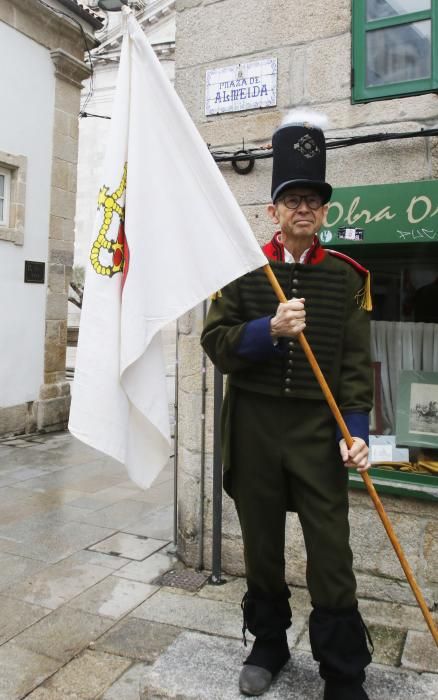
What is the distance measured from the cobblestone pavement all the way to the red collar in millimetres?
1650

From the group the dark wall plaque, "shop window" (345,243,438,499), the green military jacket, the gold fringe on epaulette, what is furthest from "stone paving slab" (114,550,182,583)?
the dark wall plaque

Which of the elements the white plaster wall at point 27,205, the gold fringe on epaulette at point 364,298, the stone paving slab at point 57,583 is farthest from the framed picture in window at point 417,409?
the white plaster wall at point 27,205

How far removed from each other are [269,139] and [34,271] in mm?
5802

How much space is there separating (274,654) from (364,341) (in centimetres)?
128

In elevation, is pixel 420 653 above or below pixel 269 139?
below

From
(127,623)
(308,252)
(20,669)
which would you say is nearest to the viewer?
(308,252)

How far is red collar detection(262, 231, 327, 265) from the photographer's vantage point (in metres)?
2.45

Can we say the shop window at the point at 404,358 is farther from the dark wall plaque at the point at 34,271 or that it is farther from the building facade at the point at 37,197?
the dark wall plaque at the point at 34,271

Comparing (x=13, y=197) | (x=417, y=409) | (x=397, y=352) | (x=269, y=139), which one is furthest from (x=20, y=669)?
(x=13, y=197)

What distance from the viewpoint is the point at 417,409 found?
3.85 metres

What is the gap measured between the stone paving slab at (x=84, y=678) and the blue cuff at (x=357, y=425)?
1554 millimetres

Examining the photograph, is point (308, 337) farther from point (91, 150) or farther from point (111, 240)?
point (91, 150)

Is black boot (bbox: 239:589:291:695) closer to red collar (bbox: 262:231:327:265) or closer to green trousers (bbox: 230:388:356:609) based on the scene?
green trousers (bbox: 230:388:356:609)

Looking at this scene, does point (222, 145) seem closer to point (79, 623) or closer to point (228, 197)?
point (228, 197)
